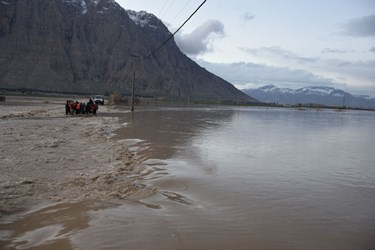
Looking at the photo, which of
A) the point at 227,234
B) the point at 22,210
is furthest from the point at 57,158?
the point at 227,234

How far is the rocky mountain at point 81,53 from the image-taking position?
138m

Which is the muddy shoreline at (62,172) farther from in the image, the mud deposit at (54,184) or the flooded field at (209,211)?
the flooded field at (209,211)

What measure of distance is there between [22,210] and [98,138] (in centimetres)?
984

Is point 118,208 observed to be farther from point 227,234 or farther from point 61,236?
point 227,234

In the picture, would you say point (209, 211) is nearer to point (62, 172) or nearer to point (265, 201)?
point (265, 201)

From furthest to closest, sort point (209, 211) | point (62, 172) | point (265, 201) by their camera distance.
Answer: point (62, 172)
point (265, 201)
point (209, 211)

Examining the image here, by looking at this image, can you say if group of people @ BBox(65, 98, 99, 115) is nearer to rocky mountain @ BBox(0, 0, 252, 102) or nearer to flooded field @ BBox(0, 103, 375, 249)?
flooded field @ BBox(0, 103, 375, 249)

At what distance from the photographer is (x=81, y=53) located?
15812 centimetres

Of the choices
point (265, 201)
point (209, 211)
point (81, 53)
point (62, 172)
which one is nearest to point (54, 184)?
point (62, 172)

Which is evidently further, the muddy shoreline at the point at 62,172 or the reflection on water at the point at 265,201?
the muddy shoreline at the point at 62,172

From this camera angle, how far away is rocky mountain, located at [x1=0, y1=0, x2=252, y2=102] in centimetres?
13850

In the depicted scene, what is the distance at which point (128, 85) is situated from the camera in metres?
158

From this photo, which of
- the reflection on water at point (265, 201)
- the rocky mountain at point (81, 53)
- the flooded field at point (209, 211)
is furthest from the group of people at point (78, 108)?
the rocky mountain at point (81, 53)

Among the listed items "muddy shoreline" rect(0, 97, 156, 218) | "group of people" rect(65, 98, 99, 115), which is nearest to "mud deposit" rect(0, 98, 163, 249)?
"muddy shoreline" rect(0, 97, 156, 218)
